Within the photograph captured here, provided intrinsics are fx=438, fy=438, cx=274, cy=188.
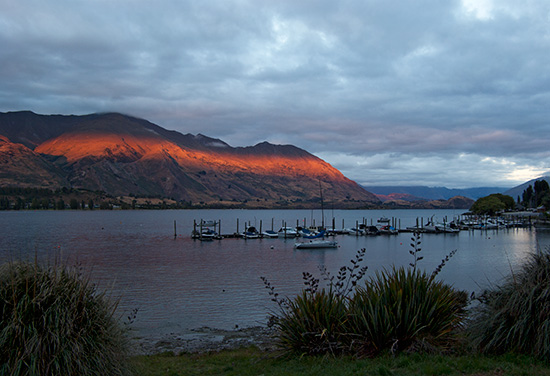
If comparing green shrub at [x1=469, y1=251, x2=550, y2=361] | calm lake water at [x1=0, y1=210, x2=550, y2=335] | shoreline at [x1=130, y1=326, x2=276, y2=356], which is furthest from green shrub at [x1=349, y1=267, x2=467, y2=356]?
shoreline at [x1=130, y1=326, x2=276, y2=356]

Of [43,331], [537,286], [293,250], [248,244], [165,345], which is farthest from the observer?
[248,244]

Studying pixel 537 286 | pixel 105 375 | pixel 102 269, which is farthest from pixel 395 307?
pixel 102 269

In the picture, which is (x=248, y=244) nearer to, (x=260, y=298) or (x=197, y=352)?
(x=260, y=298)

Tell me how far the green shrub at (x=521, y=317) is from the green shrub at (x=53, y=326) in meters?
7.35

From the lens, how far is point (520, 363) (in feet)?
26.7

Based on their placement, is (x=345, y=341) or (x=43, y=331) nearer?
(x=43, y=331)

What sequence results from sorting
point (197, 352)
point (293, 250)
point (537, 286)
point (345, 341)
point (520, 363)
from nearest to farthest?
point (520, 363) → point (537, 286) → point (345, 341) → point (197, 352) → point (293, 250)

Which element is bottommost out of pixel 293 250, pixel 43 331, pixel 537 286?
pixel 293 250

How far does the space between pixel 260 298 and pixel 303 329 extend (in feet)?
58.2

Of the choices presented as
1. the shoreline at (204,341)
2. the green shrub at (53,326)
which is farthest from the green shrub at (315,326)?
the shoreline at (204,341)

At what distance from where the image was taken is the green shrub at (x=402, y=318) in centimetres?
911

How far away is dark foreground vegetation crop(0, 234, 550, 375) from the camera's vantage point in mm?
7555

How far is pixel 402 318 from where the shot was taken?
9.19 m

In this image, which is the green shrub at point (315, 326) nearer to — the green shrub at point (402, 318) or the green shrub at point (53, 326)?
the green shrub at point (402, 318)
